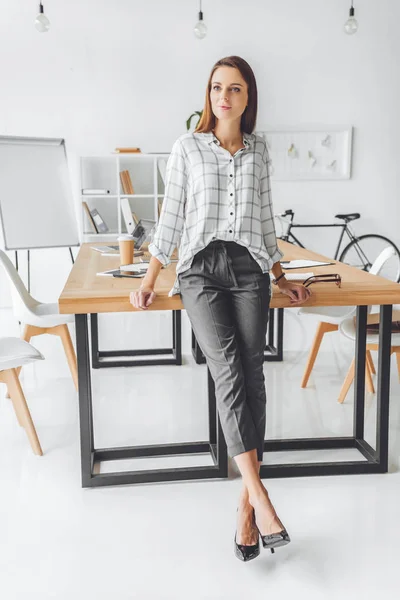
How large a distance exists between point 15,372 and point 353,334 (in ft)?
4.61

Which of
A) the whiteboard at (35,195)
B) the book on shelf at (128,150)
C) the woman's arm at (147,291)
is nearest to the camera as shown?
the woman's arm at (147,291)

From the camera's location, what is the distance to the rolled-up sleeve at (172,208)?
6.32 ft

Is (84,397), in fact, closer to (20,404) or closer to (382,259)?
(20,404)

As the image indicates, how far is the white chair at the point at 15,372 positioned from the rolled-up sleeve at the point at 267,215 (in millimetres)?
976

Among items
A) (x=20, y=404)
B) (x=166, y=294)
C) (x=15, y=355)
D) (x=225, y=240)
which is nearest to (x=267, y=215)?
(x=225, y=240)

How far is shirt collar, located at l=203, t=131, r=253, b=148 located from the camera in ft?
6.31

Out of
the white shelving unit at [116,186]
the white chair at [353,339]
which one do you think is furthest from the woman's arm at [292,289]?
the white shelving unit at [116,186]

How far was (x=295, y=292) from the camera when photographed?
2.08 meters

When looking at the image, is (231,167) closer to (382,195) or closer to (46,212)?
(46,212)

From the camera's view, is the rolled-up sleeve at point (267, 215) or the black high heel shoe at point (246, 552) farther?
the rolled-up sleeve at point (267, 215)

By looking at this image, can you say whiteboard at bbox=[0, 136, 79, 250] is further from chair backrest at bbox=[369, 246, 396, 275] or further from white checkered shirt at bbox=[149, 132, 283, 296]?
white checkered shirt at bbox=[149, 132, 283, 296]

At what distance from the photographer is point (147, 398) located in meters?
3.15

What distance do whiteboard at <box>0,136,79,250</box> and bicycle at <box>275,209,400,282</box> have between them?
2.08 meters

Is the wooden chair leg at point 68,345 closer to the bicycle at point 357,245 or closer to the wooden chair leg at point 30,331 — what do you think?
the wooden chair leg at point 30,331
